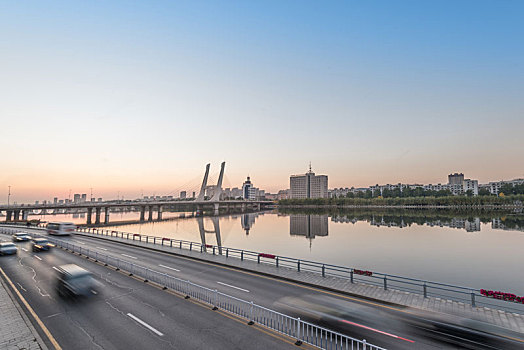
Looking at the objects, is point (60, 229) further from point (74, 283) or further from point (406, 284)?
point (406, 284)

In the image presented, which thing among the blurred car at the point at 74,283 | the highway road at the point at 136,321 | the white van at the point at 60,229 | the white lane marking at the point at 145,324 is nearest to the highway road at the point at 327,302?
the highway road at the point at 136,321

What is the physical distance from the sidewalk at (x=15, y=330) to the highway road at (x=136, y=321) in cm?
55

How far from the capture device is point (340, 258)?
1462 inches

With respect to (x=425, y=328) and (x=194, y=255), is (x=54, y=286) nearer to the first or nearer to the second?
(x=194, y=255)

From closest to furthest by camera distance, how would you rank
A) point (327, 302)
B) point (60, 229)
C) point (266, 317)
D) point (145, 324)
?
1. point (145, 324)
2. point (266, 317)
3. point (327, 302)
4. point (60, 229)

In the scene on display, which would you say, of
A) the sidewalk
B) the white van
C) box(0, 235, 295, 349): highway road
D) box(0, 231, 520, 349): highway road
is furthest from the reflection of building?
the sidewalk

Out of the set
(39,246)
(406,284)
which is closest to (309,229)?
(406,284)

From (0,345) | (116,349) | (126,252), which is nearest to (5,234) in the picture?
(126,252)

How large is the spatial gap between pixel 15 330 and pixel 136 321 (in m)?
5.12

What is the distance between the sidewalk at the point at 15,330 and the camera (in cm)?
1058

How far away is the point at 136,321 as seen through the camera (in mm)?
13078

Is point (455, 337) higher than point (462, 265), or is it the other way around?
point (455, 337)

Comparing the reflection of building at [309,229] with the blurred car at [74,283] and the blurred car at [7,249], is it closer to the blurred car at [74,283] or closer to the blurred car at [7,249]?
the blurred car at [74,283]

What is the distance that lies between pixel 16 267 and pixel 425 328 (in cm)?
3272
